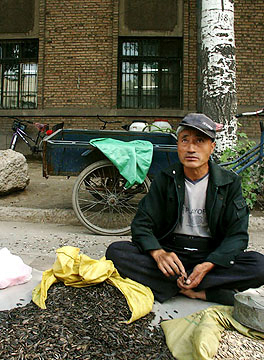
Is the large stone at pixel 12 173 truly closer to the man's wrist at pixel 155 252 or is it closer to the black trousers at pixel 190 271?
the black trousers at pixel 190 271

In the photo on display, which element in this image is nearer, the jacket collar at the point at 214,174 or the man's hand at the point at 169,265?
the man's hand at the point at 169,265

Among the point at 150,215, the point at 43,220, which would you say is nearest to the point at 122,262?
the point at 150,215

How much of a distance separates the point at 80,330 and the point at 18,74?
10.4 metres

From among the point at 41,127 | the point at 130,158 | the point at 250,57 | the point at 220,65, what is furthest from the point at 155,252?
the point at 250,57

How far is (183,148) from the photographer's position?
2266 mm

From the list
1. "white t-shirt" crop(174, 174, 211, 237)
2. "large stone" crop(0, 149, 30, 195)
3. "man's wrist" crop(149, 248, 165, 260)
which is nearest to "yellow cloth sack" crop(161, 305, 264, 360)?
"man's wrist" crop(149, 248, 165, 260)

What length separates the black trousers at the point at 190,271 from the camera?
91.5 inches

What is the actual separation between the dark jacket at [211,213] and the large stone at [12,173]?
3.75 m

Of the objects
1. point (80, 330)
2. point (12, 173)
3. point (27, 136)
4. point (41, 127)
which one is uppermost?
point (41, 127)

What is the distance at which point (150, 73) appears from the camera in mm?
10477

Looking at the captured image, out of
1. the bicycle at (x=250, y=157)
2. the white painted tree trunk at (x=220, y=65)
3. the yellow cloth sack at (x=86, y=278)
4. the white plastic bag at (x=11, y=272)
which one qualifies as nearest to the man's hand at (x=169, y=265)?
the yellow cloth sack at (x=86, y=278)

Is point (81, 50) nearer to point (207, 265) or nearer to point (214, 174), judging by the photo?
point (214, 174)

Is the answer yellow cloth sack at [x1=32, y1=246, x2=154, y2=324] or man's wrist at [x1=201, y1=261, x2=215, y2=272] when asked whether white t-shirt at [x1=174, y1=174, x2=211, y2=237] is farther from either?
yellow cloth sack at [x1=32, y1=246, x2=154, y2=324]

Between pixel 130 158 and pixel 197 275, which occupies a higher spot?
pixel 130 158
